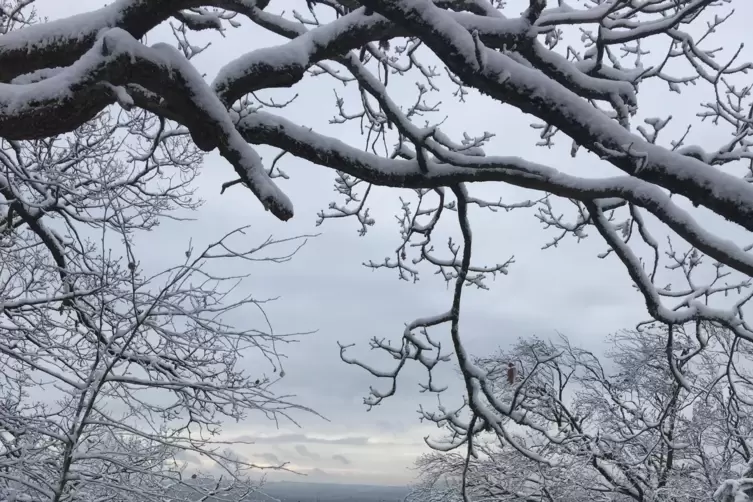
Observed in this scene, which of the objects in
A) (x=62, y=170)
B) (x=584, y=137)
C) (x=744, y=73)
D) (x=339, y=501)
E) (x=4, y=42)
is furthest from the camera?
(x=339, y=501)

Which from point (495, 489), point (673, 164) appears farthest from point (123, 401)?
point (495, 489)

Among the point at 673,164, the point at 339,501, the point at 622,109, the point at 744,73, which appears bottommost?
the point at 339,501

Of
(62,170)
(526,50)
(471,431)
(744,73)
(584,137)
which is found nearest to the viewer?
(584,137)

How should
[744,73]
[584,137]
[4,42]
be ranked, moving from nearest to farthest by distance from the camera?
[4,42], [584,137], [744,73]

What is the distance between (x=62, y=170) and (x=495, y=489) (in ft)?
34.0

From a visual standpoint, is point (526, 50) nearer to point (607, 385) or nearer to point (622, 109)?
point (622, 109)

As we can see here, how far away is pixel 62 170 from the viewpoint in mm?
7258

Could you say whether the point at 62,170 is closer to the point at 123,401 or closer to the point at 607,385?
the point at 123,401

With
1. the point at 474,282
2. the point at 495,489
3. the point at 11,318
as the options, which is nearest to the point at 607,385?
the point at 495,489

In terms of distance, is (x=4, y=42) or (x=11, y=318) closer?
(x=4, y=42)

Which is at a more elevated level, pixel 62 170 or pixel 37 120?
pixel 62 170

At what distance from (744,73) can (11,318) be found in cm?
683

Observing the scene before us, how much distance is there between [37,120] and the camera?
106 inches

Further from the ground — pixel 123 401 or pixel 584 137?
pixel 584 137
